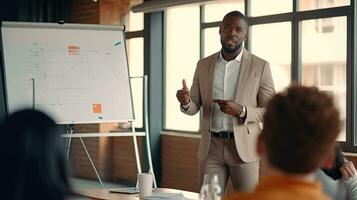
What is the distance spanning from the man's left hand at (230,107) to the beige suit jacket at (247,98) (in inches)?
2.8

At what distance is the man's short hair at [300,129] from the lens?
1180 millimetres

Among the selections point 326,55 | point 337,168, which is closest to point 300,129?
point 337,168

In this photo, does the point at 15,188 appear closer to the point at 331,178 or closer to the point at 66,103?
the point at 331,178

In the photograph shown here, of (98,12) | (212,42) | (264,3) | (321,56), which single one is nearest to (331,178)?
(321,56)

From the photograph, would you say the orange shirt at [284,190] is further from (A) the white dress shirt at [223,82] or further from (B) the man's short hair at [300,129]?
(A) the white dress shirt at [223,82]

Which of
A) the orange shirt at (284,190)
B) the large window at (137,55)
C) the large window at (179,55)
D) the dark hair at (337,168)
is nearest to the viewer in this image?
the orange shirt at (284,190)

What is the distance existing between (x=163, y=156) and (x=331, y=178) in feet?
13.6

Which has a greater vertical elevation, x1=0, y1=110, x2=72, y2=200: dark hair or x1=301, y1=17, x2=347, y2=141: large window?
x1=301, y1=17, x2=347, y2=141: large window

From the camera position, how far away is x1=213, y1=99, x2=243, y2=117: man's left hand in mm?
3207

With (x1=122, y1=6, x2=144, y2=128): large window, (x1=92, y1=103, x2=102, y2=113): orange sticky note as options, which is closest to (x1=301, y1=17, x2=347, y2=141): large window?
(x1=92, y1=103, x2=102, y2=113): orange sticky note

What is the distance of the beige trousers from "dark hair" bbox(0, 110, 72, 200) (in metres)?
2.11

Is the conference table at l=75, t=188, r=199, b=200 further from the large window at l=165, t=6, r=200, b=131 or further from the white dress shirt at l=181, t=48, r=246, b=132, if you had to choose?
the large window at l=165, t=6, r=200, b=131

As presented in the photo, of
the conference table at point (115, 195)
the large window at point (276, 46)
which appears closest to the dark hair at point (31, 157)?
the conference table at point (115, 195)

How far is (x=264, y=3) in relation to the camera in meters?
5.82
